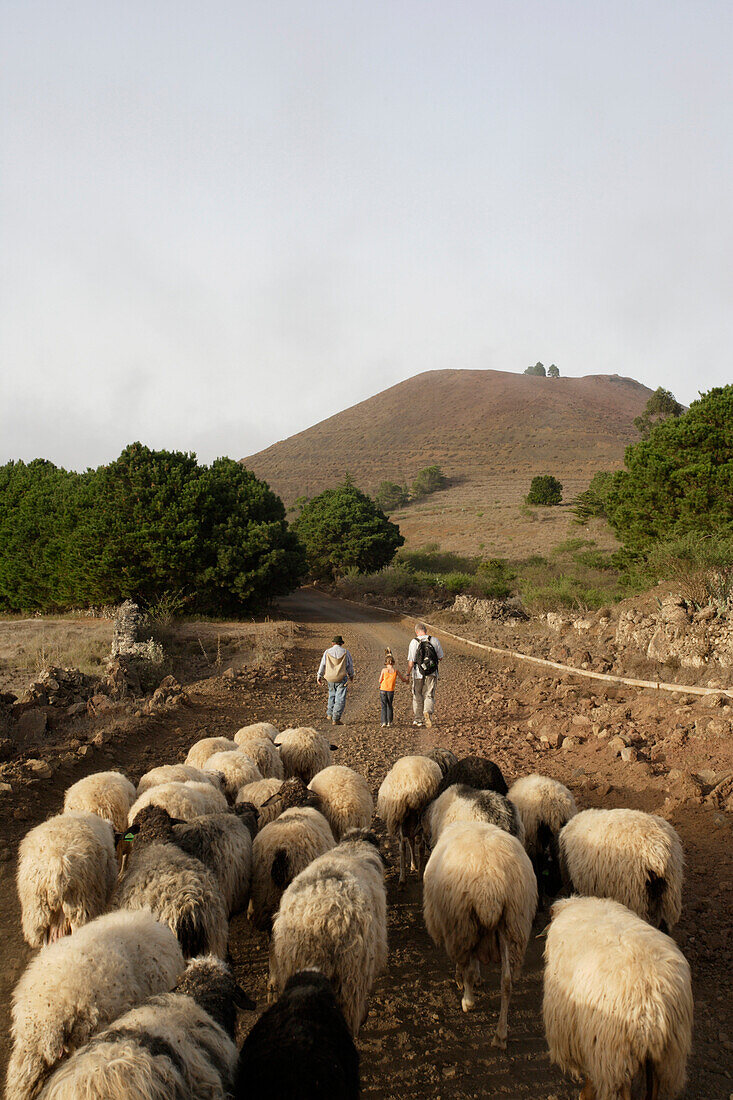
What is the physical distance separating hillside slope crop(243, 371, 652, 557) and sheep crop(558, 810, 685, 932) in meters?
36.5

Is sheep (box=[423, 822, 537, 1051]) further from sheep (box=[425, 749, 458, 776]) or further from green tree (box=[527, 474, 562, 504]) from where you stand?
green tree (box=[527, 474, 562, 504])

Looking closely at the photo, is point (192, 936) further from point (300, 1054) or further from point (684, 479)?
point (684, 479)

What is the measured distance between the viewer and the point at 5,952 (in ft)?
15.2

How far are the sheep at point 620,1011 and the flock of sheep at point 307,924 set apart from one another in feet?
0.03

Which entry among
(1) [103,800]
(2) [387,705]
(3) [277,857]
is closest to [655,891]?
(3) [277,857]

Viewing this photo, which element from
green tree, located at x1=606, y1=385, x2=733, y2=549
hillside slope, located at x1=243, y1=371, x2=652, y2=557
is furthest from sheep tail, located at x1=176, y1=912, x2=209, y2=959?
hillside slope, located at x1=243, y1=371, x2=652, y2=557

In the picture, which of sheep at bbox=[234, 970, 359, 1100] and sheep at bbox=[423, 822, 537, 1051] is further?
sheep at bbox=[423, 822, 537, 1051]

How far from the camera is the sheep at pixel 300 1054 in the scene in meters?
2.64

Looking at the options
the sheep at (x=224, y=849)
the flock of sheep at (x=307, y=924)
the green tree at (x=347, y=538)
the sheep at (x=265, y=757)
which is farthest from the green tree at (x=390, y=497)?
Answer: the sheep at (x=224, y=849)

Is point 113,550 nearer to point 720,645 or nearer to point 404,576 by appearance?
point 404,576

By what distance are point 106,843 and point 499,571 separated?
96.9 feet

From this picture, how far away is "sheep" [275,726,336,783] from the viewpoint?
24.3 ft

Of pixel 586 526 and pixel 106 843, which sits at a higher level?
pixel 586 526

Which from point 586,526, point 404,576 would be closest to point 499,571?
point 404,576
